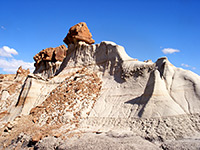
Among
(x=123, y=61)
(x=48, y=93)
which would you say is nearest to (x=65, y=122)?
(x=48, y=93)

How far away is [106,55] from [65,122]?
21.4ft

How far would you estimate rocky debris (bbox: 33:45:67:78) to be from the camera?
24234 mm

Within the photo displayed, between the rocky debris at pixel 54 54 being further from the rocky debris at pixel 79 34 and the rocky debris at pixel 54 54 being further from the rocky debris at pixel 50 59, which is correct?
the rocky debris at pixel 79 34

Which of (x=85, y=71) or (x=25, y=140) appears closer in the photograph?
(x=25, y=140)

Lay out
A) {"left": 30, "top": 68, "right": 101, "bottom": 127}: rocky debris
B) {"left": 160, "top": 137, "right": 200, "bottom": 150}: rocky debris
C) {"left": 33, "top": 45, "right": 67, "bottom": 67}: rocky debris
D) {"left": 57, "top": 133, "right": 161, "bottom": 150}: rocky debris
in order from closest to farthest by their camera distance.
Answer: {"left": 160, "top": 137, "right": 200, "bottom": 150}: rocky debris < {"left": 57, "top": 133, "right": 161, "bottom": 150}: rocky debris < {"left": 30, "top": 68, "right": 101, "bottom": 127}: rocky debris < {"left": 33, "top": 45, "right": 67, "bottom": 67}: rocky debris

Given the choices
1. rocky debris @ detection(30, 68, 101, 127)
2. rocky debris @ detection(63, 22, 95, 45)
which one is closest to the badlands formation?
rocky debris @ detection(30, 68, 101, 127)

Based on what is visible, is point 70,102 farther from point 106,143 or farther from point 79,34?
point 79,34

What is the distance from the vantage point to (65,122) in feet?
37.4

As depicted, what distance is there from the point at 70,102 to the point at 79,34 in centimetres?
818

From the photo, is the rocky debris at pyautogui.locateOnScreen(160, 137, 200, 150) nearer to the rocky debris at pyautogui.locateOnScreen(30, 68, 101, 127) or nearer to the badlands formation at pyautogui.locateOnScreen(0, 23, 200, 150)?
the badlands formation at pyautogui.locateOnScreen(0, 23, 200, 150)

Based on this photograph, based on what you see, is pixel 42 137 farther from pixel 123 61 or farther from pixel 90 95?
pixel 123 61

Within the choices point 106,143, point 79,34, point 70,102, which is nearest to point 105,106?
point 70,102

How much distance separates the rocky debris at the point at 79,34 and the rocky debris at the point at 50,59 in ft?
18.0

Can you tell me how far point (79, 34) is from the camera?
60.5 ft
